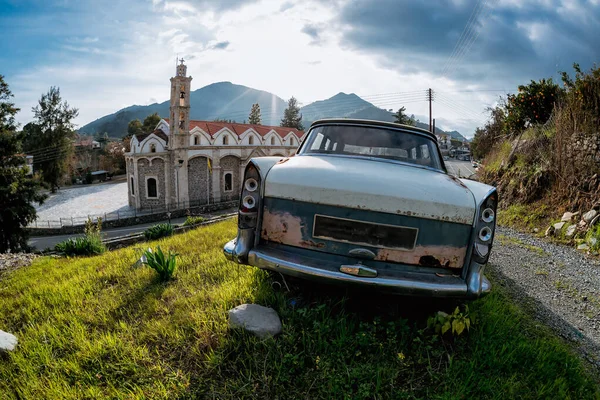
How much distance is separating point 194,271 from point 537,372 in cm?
374

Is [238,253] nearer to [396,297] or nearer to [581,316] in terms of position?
[396,297]

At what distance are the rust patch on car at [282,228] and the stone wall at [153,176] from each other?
105 ft

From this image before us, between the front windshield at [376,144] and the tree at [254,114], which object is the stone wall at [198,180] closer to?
the front windshield at [376,144]

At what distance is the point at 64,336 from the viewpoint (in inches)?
118

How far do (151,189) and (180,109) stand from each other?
8392 mm

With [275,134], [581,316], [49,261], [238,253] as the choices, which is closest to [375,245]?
[238,253]

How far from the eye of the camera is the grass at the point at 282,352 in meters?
2.28

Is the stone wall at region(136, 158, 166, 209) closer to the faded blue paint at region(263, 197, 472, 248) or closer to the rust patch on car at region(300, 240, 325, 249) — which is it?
the rust patch on car at region(300, 240, 325, 249)

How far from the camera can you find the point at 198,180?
109ft

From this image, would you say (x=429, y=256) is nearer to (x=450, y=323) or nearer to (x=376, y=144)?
(x=450, y=323)

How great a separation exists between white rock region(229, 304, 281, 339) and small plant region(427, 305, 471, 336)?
1.30 metres

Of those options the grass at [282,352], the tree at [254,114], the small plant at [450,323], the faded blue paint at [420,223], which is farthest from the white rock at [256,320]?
the tree at [254,114]

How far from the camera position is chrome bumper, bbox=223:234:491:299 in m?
2.43

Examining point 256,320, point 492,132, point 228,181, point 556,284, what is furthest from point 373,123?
point 228,181
